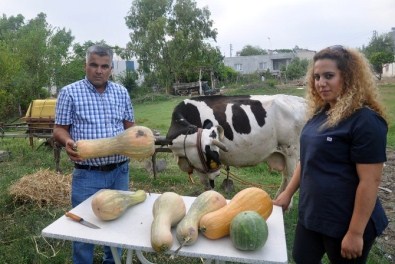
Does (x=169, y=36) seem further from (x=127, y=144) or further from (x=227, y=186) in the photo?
(x=127, y=144)

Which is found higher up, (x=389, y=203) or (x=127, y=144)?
(x=127, y=144)

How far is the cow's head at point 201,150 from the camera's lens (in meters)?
4.49

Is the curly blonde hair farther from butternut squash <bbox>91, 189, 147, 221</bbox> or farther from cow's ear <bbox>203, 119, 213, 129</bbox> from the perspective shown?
cow's ear <bbox>203, 119, 213, 129</bbox>

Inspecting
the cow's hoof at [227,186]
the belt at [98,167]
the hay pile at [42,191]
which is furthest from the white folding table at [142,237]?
the cow's hoof at [227,186]

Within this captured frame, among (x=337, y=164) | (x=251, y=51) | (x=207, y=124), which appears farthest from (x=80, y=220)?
(x=251, y=51)

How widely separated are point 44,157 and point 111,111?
7272 mm

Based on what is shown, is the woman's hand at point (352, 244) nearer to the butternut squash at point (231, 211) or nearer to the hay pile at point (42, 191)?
the butternut squash at point (231, 211)

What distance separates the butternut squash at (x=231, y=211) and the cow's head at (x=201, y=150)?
2.11 m

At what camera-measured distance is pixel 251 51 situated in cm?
9044

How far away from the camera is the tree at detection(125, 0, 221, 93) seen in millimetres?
38188

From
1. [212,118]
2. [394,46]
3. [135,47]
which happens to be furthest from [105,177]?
[394,46]

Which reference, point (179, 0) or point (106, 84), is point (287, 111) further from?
point (179, 0)

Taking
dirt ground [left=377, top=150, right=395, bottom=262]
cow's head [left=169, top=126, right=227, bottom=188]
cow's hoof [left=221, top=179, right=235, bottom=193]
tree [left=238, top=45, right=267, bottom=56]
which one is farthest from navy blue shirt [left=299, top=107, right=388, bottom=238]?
tree [left=238, top=45, right=267, bottom=56]

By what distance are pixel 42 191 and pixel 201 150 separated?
2969mm
